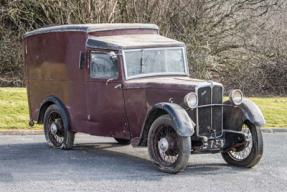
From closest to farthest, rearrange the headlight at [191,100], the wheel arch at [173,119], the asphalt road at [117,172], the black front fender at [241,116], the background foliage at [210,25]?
the asphalt road at [117,172] → the wheel arch at [173,119] → the headlight at [191,100] → the black front fender at [241,116] → the background foliage at [210,25]

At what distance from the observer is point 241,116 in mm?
7922

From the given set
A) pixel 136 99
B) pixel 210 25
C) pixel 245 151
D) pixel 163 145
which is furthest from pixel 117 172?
pixel 210 25

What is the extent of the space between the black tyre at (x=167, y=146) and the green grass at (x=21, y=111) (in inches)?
244

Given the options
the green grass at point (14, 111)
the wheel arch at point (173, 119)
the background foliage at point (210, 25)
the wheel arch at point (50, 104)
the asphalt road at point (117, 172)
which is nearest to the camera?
the asphalt road at point (117, 172)

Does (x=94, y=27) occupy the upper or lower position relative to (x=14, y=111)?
upper

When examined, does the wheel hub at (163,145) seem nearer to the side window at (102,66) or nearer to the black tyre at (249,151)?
the black tyre at (249,151)

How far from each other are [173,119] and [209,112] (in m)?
0.89

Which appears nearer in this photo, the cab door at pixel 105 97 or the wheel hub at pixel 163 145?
the wheel hub at pixel 163 145

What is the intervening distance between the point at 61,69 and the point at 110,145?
2.01 metres

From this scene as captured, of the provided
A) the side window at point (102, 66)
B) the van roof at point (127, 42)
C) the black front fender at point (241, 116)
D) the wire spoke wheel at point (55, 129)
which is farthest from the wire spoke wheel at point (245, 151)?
the wire spoke wheel at point (55, 129)

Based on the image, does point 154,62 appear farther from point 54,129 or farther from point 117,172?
point 54,129

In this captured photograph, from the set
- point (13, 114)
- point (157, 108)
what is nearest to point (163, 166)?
point (157, 108)

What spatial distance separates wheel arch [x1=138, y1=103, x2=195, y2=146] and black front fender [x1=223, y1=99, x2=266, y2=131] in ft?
3.35

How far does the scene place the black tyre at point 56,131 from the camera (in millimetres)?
9574
